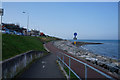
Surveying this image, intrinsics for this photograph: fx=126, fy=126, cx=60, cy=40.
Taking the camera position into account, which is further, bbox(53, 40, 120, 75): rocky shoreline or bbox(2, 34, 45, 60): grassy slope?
bbox(53, 40, 120, 75): rocky shoreline

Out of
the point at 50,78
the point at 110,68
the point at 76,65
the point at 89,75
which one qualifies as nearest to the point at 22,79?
the point at 50,78

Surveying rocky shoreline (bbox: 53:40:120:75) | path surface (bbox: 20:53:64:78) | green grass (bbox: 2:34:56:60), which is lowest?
rocky shoreline (bbox: 53:40:120:75)

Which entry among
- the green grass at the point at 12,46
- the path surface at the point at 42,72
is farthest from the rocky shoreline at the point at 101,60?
the green grass at the point at 12,46

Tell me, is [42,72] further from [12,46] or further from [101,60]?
[101,60]

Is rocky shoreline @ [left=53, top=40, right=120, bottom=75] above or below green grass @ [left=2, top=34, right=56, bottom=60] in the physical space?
below

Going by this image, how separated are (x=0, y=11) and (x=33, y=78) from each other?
1126cm

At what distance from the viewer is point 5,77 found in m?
5.01

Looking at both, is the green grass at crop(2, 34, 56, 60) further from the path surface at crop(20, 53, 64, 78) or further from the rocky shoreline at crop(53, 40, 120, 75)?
the rocky shoreline at crop(53, 40, 120, 75)

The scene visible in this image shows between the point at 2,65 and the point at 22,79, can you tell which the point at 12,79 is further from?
the point at 2,65

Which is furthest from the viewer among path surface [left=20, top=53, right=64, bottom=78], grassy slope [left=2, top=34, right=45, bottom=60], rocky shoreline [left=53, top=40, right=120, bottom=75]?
rocky shoreline [left=53, top=40, right=120, bottom=75]

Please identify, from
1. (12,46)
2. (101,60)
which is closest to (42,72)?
(12,46)

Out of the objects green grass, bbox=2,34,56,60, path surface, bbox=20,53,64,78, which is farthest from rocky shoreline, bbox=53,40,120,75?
green grass, bbox=2,34,56,60

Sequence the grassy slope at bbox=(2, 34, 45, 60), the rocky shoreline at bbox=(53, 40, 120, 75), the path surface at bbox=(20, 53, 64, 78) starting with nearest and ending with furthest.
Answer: the path surface at bbox=(20, 53, 64, 78) → the grassy slope at bbox=(2, 34, 45, 60) → the rocky shoreline at bbox=(53, 40, 120, 75)

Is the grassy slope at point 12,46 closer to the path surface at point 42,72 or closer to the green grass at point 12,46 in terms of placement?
the green grass at point 12,46
